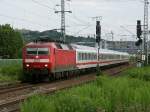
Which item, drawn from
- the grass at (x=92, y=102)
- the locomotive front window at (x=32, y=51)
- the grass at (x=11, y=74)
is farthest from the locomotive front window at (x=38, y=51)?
the grass at (x=92, y=102)

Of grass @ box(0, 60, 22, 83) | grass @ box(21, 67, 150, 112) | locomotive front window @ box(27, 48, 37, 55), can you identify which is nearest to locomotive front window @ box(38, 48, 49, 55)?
locomotive front window @ box(27, 48, 37, 55)

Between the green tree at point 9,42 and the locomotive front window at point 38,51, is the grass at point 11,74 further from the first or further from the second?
the green tree at point 9,42

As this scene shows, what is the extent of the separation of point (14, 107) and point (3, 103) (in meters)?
1.39

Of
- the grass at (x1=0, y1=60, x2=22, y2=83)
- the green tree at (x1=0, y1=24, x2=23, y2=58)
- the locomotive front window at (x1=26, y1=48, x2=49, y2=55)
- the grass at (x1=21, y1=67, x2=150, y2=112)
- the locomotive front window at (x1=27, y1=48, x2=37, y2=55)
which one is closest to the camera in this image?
the grass at (x1=21, y1=67, x2=150, y2=112)

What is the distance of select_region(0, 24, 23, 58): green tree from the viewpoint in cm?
9812

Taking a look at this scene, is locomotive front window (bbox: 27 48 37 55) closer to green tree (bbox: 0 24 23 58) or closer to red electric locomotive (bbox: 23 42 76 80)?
red electric locomotive (bbox: 23 42 76 80)

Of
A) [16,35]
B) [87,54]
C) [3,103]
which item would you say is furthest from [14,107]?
[16,35]

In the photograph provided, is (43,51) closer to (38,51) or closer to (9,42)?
(38,51)

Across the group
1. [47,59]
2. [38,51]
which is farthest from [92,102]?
[38,51]

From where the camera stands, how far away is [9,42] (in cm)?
10144

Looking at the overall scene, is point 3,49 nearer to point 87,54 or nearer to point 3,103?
point 87,54

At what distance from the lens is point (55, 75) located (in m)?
37.1

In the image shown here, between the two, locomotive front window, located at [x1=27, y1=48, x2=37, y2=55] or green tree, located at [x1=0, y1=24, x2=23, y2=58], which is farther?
green tree, located at [x1=0, y1=24, x2=23, y2=58]

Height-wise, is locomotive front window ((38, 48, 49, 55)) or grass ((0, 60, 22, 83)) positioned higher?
locomotive front window ((38, 48, 49, 55))
